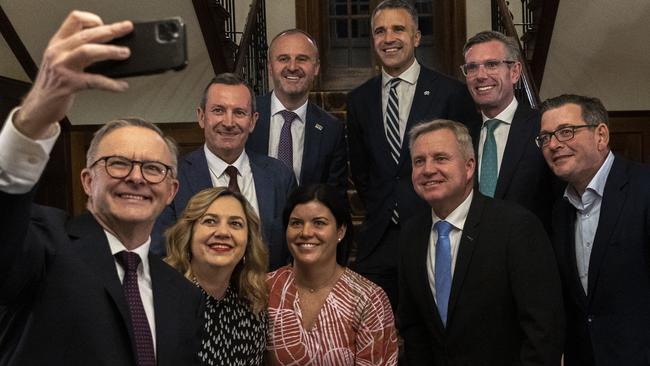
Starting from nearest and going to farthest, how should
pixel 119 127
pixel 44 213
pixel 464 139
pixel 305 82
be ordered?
pixel 44 213
pixel 119 127
pixel 464 139
pixel 305 82

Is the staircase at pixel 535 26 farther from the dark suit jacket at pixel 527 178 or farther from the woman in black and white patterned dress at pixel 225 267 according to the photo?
the woman in black and white patterned dress at pixel 225 267

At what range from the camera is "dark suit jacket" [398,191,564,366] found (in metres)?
2.82

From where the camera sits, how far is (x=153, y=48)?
3.95ft

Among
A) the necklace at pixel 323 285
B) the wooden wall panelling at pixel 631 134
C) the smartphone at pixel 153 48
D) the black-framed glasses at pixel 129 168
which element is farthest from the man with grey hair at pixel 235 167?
the wooden wall panelling at pixel 631 134

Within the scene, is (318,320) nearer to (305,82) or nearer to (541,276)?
(541,276)

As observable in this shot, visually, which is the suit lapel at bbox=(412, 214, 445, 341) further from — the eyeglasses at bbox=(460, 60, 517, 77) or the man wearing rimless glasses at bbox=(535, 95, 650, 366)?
the eyeglasses at bbox=(460, 60, 517, 77)

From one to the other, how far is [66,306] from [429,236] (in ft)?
5.44

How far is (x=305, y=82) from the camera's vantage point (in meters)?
3.79

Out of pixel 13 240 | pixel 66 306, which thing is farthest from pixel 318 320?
pixel 13 240

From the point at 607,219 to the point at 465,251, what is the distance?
488mm

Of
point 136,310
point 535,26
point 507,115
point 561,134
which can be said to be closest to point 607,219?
point 561,134

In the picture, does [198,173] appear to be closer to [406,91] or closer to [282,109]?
[282,109]

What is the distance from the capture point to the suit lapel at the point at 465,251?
114 inches

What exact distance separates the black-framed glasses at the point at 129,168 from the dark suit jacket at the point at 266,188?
1.37 metres
